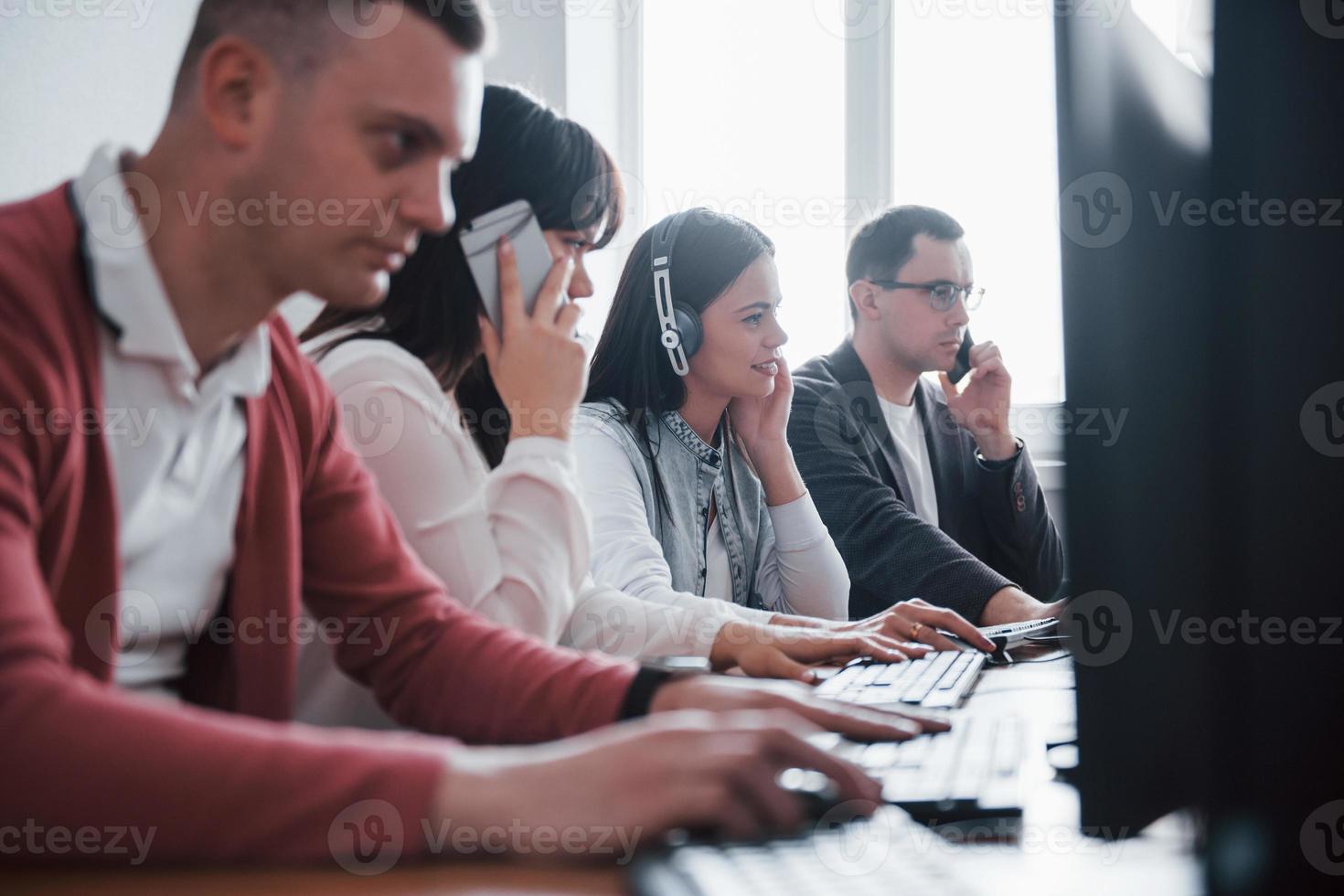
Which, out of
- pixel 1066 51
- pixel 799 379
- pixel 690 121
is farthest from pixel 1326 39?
pixel 690 121

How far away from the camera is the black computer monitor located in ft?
1.50

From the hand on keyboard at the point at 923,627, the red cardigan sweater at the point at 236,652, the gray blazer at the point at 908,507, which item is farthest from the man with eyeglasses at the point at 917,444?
the red cardigan sweater at the point at 236,652

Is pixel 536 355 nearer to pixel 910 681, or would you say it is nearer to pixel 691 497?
pixel 910 681

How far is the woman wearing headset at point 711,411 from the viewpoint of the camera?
5.81ft

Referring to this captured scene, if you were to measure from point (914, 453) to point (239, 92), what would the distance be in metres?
1.97

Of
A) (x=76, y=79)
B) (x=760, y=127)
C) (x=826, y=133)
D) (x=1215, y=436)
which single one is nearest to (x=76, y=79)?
(x=76, y=79)

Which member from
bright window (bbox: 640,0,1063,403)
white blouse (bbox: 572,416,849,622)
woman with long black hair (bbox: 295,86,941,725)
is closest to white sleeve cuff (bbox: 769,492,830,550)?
white blouse (bbox: 572,416,849,622)

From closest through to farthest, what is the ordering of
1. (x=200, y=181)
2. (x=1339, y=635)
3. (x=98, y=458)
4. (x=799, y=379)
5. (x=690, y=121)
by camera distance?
(x=1339, y=635) → (x=98, y=458) → (x=200, y=181) → (x=799, y=379) → (x=690, y=121)

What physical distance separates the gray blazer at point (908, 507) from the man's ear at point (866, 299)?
0.16 meters

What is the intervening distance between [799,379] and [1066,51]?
5.97 feet

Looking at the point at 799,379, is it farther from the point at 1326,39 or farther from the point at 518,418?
the point at 1326,39

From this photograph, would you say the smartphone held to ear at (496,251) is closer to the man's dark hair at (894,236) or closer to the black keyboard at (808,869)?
the black keyboard at (808,869)

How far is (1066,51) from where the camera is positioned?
525 mm

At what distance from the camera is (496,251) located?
1217 millimetres
